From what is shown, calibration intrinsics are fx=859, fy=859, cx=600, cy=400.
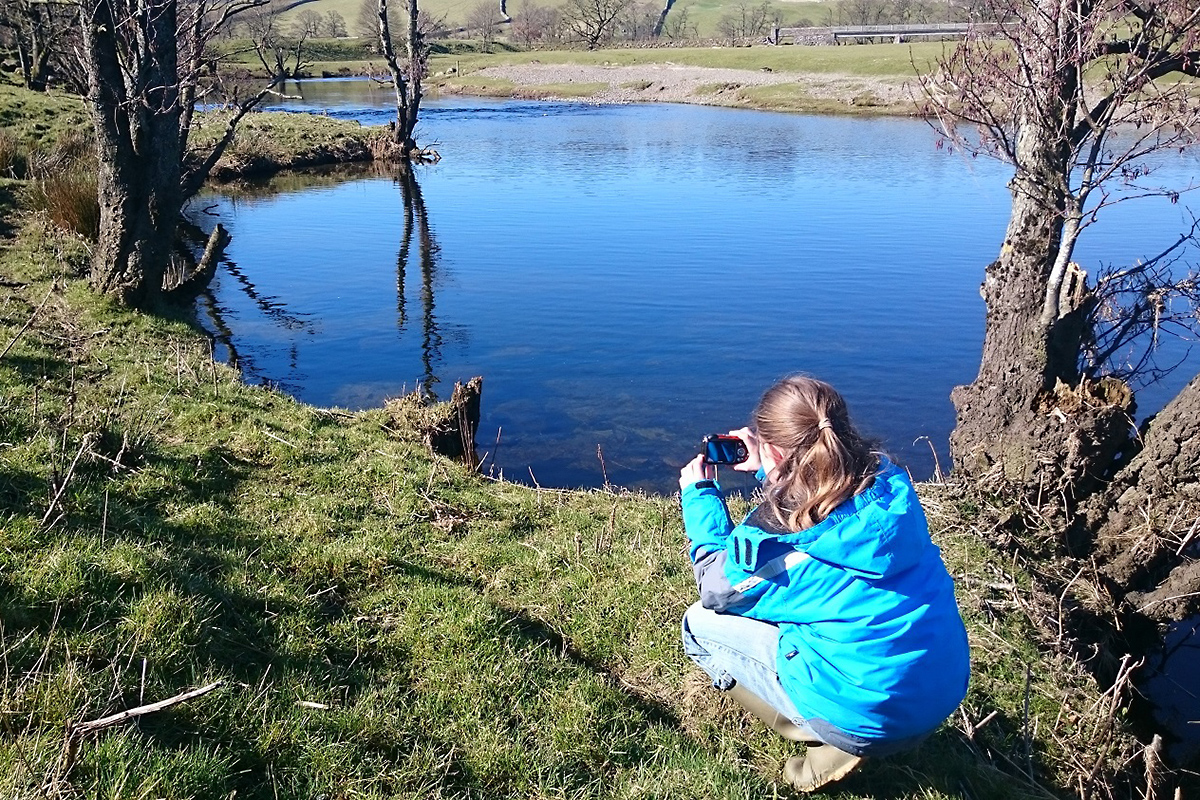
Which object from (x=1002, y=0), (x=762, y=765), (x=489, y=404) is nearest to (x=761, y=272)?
(x=489, y=404)

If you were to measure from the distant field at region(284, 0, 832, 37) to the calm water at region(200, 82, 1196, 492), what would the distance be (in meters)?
108

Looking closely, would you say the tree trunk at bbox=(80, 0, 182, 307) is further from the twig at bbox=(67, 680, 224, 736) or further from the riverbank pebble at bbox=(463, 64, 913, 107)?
the riverbank pebble at bbox=(463, 64, 913, 107)

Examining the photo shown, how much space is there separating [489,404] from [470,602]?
22.3 ft

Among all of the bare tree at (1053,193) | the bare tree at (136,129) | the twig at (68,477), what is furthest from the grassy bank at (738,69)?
the twig at (68,477)

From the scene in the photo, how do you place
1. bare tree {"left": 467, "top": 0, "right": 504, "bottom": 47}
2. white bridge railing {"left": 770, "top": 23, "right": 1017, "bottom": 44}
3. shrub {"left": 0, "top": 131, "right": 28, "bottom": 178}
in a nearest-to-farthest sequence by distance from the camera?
shrub {"left": 0, "top": 131, "right": 28, "bottom": 178}
white bridge railing {"left": 770, "top": 23, "right": 1017, "bottom": 44}
bare tree {"left": 467, "top": 0, "right": 504, "bottom": 47}

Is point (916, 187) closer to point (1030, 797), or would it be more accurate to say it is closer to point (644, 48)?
point (1030, 797)

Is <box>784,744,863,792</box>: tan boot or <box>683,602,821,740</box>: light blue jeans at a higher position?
<box>683,602,821,740</box>: light blue jeans

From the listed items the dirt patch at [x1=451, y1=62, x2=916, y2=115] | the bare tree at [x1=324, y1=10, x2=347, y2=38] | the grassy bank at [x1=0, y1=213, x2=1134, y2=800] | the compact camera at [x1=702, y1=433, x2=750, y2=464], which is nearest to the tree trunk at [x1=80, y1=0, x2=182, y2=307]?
the grassy bank at [x1=0, y1=213, x2=1134, y2=800]

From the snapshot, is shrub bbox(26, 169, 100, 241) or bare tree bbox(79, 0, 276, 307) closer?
bare tree bbox(79, 0, 276, 307)

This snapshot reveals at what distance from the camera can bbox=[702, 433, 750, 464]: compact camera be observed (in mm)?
A: 4047

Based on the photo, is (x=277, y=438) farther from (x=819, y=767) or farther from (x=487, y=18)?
(x=487, y=18)

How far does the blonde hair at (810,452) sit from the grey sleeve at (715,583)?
1.49 ft

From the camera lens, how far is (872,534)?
3357mm

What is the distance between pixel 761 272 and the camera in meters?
17.5
